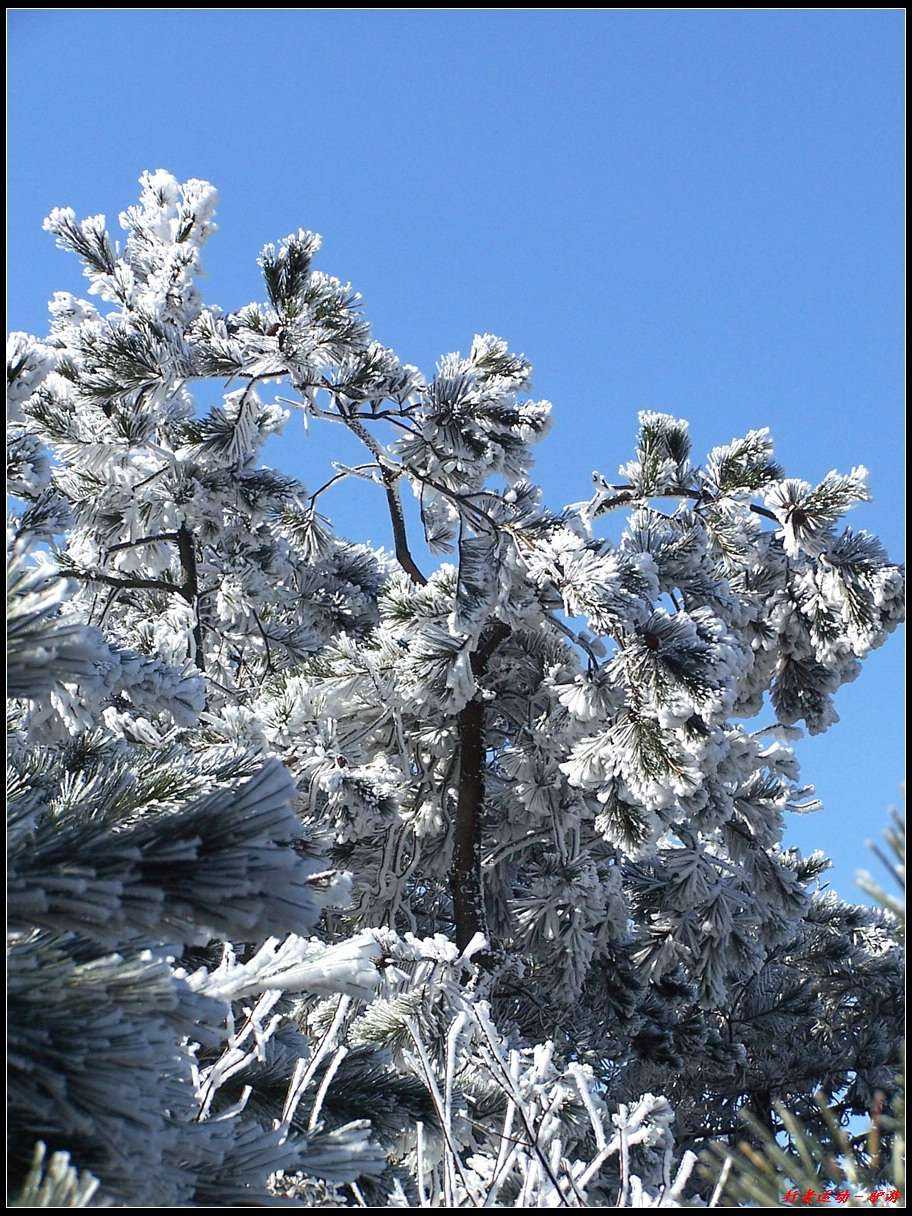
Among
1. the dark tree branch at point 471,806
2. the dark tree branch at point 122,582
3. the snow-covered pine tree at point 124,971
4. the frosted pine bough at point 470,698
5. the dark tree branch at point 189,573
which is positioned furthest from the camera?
the dark tree branch at point 189,573

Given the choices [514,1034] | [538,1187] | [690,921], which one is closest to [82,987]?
[538,1187]

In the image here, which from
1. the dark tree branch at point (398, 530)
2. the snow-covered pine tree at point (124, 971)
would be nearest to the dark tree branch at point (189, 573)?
the dark tree branch at point (398, 530)

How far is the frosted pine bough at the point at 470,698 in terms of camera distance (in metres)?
3.54

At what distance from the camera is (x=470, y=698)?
5.40m

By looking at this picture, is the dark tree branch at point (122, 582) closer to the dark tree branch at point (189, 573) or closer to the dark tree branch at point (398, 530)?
the dark tree branch at point (189, 573)

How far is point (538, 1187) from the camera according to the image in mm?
2359

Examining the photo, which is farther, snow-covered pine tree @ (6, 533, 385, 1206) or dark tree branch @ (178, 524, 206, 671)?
dark tree branch @ (178, 524, 206, 671)

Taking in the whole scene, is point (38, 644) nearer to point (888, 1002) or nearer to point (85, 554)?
point (85, 554)

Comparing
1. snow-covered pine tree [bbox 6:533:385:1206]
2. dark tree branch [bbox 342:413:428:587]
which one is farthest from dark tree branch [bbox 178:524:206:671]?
snow-covered pine tree [bbox 6:533:385:1206]

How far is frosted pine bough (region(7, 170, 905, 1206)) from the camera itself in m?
3.54

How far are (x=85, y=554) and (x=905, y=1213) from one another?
594cm

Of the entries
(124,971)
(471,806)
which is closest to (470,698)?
(471,806)

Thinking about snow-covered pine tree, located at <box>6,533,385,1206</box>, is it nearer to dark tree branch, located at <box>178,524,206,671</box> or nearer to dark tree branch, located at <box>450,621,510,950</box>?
dark tree branch, located at <box>450,621,510,950</box>

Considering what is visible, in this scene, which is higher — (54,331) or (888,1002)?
(54,331)
